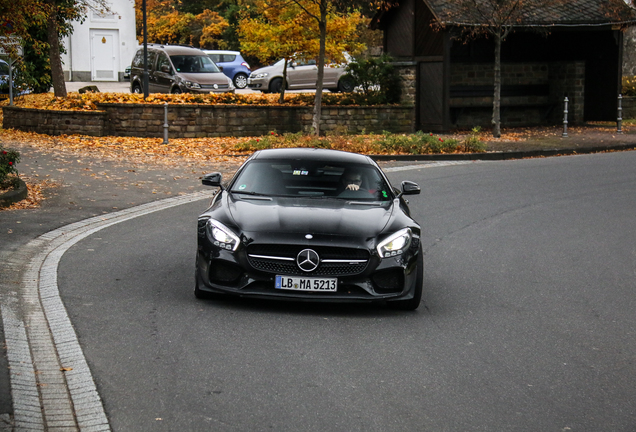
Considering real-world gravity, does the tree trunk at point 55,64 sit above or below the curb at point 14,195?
above

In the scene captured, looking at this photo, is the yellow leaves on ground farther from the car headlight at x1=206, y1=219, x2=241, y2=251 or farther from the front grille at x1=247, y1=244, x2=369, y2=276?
the front grille at x1=247, y1=244, x2=369, y2=276

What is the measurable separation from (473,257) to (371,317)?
3.00 metres

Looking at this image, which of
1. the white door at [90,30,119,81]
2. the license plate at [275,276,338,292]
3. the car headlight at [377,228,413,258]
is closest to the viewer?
the license plate at [275,276,338,292]

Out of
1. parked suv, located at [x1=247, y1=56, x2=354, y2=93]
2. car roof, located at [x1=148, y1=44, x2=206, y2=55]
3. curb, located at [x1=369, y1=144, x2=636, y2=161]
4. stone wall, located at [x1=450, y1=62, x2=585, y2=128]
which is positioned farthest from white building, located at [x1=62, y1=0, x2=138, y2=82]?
curb, located at [x1=369, y1=144, x2=636, y2=161]

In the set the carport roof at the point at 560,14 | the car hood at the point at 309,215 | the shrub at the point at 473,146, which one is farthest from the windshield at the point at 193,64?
the car hood at the point at 309,215

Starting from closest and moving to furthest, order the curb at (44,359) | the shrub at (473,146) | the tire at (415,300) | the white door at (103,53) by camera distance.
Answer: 1. the curb at (44,359)
2. the tire at (415,300)
3. the shrub at (473,146)
4. the white door at (103,53)

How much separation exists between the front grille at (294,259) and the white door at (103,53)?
148 ft

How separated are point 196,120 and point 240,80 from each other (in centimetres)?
2295

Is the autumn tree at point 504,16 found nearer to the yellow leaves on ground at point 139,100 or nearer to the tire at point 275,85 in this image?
the yellow leaves on ground at point 139,100

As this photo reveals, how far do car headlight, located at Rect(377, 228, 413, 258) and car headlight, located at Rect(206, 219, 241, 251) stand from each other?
1.15 m

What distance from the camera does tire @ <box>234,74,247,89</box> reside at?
4709cm

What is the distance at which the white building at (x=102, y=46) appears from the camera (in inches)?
1946

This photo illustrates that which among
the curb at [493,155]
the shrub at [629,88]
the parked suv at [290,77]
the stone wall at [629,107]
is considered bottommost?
the curb at [493,155]

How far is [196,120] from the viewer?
24.7 metres
